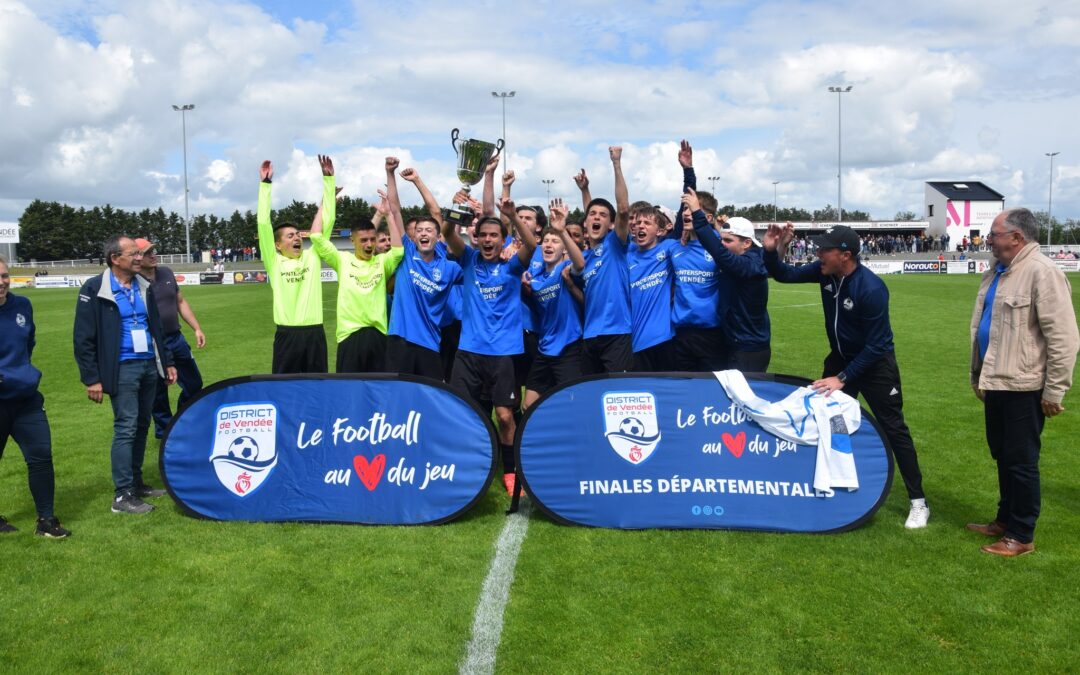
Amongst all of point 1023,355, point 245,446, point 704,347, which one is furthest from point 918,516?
point 245,446

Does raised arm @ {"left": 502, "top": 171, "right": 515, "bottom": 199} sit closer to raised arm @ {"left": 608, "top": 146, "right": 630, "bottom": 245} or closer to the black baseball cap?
raised arm @ {"left": 608, "top": 146, "right": 630, "bottom": 245}

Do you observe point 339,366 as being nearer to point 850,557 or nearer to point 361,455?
point 361,455

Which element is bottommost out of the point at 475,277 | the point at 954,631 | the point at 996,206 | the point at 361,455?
the point at 954,631

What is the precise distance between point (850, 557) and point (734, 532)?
0.69 meters

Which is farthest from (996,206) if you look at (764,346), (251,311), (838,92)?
(764,346)

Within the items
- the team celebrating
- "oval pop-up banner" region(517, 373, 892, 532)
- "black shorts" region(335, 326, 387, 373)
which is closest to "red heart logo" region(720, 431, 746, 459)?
"oval pop-up banner" region(517, 373, 892, 532)

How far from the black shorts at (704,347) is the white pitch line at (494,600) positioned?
5.72 feet

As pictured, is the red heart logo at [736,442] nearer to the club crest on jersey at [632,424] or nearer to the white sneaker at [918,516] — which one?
the club crest on jersey at [632,424]

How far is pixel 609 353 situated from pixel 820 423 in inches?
60.7

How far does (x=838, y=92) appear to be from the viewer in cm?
5488

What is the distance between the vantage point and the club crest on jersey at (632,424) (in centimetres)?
485

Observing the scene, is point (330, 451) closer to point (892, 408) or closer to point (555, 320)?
point (555, 320)

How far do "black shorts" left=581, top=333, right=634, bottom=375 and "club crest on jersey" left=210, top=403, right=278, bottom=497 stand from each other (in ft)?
7.44

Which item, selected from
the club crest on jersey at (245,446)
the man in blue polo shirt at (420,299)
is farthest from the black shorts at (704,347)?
the club crest on jersey at (245,446)
